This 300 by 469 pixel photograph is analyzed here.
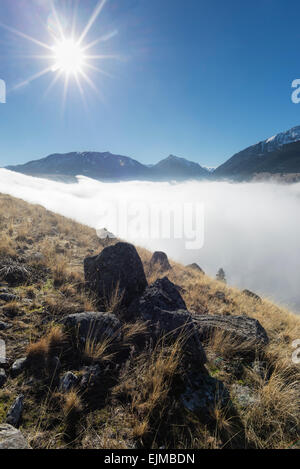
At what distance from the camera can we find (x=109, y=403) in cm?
254

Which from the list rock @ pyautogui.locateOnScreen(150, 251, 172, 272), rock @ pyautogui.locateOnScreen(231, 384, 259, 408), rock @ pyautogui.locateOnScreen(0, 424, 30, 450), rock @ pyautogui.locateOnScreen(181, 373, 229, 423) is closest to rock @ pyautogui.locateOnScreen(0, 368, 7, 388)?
rock @ pyautogui.locateOnScreen(0, 424, 30, 450)

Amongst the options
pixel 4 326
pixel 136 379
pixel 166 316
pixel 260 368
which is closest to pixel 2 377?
pixel 4 326

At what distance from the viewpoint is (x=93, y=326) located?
3346 millimetres

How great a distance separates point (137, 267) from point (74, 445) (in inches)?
144

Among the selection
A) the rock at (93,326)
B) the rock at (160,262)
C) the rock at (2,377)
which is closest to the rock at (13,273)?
the rock at (93,326)

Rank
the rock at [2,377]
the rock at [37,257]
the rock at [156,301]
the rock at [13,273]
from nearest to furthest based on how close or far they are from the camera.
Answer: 1. the rock at [2,377]
2. the rock at [156,301]
3. the rock at [13,273]
4. the rock at [37,257]

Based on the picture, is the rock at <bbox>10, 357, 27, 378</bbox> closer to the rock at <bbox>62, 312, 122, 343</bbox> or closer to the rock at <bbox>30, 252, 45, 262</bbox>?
the rock at <bbox>62, 312, 122, 343</bbox>

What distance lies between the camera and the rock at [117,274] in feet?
16.3

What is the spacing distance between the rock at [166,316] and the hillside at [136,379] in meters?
0.02

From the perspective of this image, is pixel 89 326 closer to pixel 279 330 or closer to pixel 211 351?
pixel 211 351

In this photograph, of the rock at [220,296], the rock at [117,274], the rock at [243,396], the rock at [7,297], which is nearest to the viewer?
the rock at [243,396]

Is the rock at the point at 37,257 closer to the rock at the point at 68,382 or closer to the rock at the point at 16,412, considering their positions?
the rock at the point at 68,382

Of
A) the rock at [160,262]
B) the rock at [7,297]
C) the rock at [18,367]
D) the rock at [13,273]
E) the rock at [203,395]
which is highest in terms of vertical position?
the rock at [13,273]
